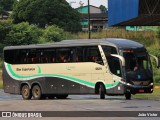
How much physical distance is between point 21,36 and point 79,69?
162 feet

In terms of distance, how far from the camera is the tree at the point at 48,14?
93562 millimetres

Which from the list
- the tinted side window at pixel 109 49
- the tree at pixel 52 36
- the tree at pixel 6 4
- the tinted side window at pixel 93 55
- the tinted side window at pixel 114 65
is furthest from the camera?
the tree at pixel 6 4

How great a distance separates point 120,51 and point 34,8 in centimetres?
6843

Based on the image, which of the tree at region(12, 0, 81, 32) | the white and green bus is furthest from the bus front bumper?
the tree at region(12, 0, 81, 32)

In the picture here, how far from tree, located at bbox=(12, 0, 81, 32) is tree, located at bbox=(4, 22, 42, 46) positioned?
13.2 meters

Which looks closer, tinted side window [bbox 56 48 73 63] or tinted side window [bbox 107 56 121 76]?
tinted side window [bbox 107 56 121 76]

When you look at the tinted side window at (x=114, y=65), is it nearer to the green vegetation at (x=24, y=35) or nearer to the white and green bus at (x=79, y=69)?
the white and green bus at (x=79, y=69)

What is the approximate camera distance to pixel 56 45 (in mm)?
29656

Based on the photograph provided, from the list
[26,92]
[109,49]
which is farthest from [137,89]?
[26,92]

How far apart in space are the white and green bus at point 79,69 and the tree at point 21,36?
44.1m

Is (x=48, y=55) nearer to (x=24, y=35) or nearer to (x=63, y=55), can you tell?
(x=63, y=55)

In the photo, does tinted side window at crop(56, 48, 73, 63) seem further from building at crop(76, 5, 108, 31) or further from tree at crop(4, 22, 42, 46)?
building at crop(76, 5, 108, 31)

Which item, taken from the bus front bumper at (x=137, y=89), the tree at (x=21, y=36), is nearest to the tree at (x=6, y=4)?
the tree at (x=21, y=36)

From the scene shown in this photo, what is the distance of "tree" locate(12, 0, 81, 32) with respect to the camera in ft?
307
